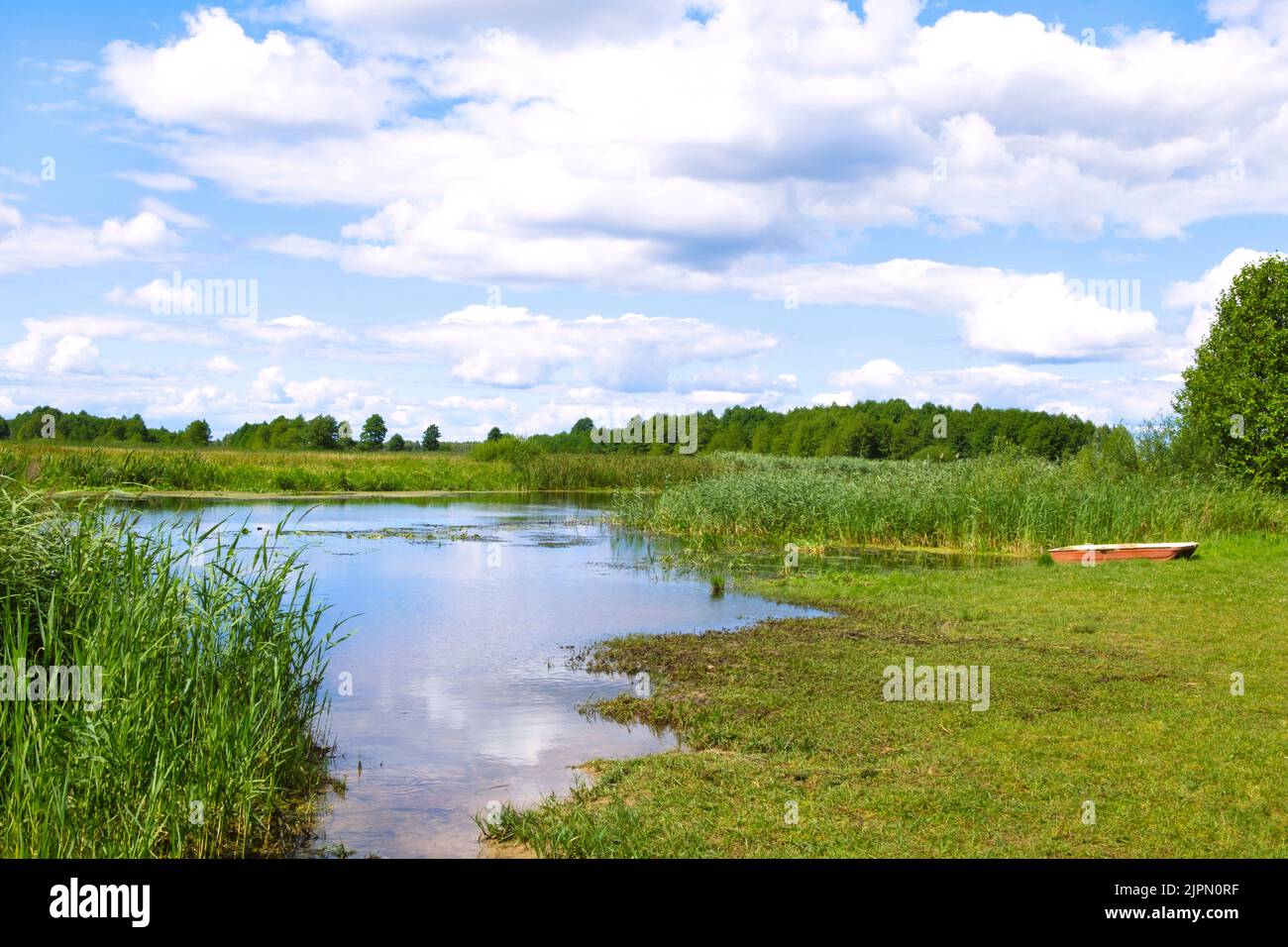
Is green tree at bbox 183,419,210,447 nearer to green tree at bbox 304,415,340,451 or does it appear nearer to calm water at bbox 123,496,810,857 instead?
green tree at bbox 304,415,340,451

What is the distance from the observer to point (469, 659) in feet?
41.6

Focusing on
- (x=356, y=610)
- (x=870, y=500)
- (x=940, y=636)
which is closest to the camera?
(x=940, y=636)

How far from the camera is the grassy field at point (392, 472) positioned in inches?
1602

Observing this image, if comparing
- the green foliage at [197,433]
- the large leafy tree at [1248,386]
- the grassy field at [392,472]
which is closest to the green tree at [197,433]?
the green foliage at [197,433]

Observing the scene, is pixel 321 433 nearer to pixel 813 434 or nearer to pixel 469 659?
pixel 813 434

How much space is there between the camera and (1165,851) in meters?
5.97

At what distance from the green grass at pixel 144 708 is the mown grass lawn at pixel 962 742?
5.98 ft

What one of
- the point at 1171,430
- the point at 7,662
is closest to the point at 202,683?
the point at 7,662

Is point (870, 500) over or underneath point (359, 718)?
over

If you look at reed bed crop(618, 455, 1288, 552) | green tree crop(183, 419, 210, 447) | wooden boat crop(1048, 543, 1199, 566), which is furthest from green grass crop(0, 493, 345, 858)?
green tree crop(183, 419, 210, 447)

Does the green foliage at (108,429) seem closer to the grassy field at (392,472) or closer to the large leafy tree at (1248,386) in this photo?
the grassy field at (392,472)

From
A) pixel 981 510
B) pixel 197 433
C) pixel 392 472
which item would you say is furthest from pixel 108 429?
pixel 981 510
